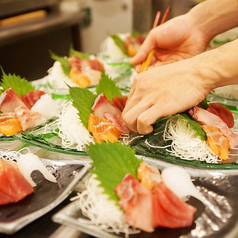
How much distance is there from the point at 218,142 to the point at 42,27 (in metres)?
4.14

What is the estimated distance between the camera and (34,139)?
74.0 inches

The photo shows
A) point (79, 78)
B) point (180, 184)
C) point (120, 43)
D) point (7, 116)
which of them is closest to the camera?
point (180, 184)

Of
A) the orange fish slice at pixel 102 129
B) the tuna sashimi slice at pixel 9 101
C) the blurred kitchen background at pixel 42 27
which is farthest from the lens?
the blurred kitchen background at pixel 42 27

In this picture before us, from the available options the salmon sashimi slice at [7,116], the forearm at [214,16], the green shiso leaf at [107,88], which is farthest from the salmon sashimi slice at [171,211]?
the forearm at [214,16]

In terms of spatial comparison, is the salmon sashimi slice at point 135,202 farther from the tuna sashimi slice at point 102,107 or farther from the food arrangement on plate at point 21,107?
the food arrangement on plate at point 21,107

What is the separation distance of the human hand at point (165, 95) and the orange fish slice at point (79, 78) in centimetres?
116

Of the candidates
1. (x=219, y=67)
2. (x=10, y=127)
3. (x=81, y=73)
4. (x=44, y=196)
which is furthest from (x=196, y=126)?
(x=81, y=73)

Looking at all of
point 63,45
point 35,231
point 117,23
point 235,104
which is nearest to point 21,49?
point 63,45

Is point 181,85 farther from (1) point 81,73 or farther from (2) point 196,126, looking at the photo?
(1) point 81,73

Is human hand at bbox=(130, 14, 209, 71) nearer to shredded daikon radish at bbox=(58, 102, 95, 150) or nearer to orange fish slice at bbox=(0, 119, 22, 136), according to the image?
shredded daikon radish at bbox=(58, 102, 95, 150)

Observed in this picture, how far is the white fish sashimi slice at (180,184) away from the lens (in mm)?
1372

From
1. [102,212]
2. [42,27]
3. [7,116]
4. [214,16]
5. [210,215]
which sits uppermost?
[214,16]

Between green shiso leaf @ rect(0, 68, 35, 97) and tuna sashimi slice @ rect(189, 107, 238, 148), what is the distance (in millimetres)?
1357

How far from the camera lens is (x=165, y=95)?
1641 mm
